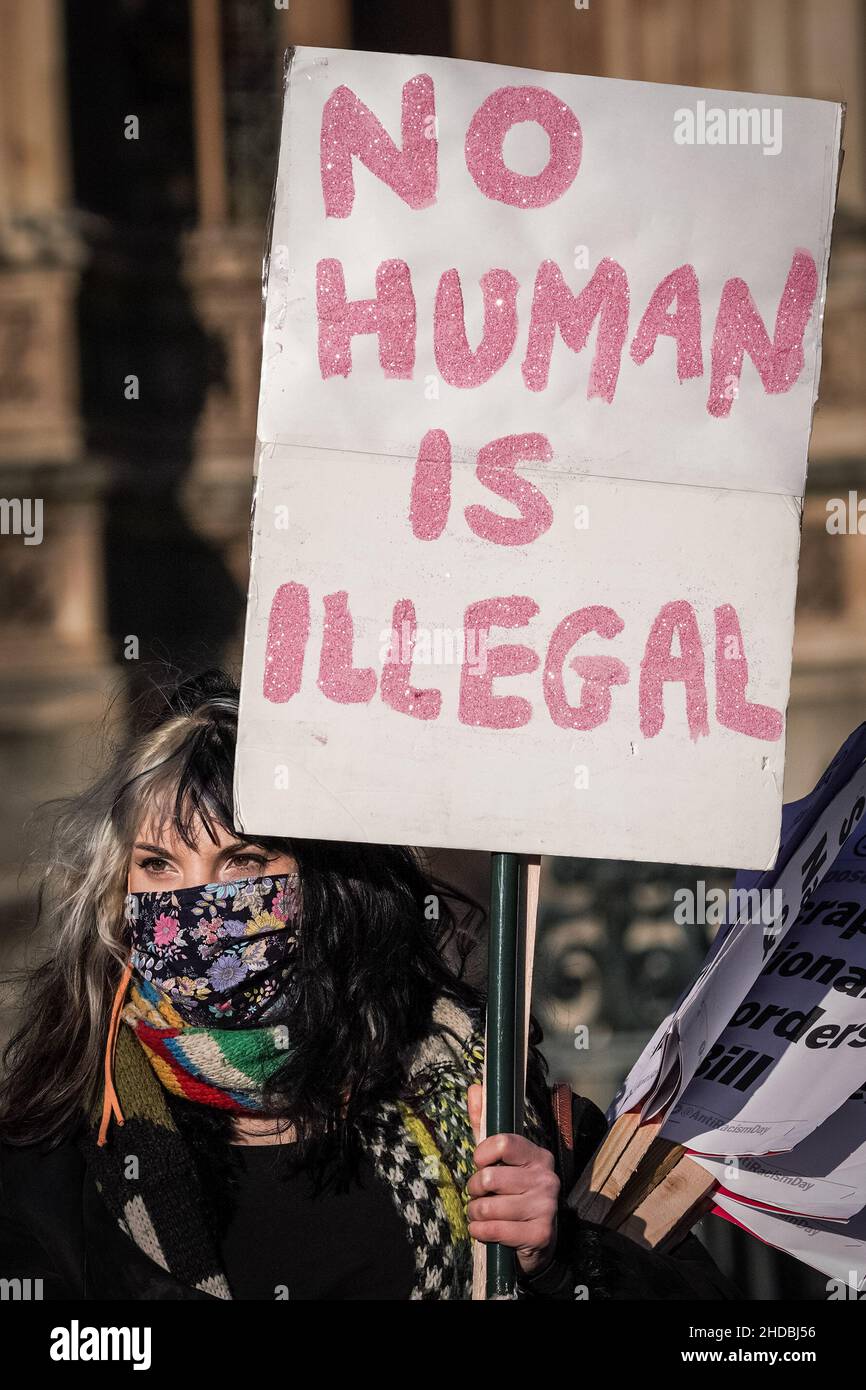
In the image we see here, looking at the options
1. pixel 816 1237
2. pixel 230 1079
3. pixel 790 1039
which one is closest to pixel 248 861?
pixel 230 1079

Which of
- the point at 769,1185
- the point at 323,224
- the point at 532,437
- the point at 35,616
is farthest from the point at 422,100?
the point at 35,616

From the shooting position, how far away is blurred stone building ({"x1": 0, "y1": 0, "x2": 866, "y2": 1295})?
16.9 ft

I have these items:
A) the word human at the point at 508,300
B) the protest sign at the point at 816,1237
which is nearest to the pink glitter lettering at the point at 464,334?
the word human at the point at 508,300

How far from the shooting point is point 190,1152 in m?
1.71

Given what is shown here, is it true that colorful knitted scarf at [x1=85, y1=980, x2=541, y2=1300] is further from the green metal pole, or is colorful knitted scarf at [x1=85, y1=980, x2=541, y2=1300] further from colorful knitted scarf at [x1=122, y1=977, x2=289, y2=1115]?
the green metal pole

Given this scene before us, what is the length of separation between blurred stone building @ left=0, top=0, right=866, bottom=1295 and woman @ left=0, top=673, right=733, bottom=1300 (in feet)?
10.6

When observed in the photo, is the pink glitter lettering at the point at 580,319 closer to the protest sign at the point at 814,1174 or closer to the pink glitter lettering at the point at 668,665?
the pink glitter lettering at the point at 668,665

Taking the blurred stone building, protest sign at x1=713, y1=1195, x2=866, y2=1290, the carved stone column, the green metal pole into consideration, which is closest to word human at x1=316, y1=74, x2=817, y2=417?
the green metal pole

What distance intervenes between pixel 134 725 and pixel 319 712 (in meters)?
0.70

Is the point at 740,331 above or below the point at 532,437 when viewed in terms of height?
above

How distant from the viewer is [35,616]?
17.6ft
